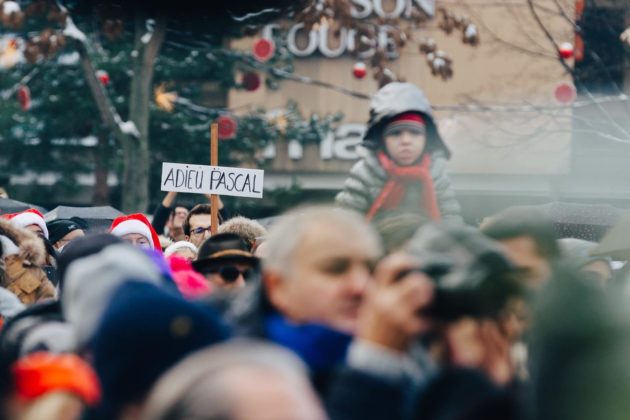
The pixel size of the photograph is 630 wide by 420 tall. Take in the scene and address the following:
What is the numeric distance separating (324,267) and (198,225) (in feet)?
20.4

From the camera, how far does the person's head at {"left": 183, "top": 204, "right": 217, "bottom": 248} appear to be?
9516mm

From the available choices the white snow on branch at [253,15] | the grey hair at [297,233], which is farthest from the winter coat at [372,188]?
the white snow on branch at [253,15]

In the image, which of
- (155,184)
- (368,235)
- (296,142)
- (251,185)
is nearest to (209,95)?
(296,142)

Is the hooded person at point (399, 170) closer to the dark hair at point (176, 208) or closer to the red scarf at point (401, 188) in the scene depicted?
the red scarf at point (401, 188)

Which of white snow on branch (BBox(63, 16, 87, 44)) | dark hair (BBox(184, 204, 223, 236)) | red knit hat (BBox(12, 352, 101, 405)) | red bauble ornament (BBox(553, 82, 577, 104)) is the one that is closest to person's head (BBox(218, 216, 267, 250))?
dark hair (BBox(184, 204, 223, 236))

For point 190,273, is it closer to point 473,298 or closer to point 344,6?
point 473,298

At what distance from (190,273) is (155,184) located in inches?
694

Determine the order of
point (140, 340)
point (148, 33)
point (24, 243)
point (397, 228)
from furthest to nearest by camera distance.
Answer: point (148, 33), point (24, 243), point (397, 228), point (140, 340)

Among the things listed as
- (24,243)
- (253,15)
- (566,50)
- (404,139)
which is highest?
(253,15)

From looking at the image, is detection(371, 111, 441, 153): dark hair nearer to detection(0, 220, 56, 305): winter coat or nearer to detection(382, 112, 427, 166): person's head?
detection(382, 112, 427, 166): person's head

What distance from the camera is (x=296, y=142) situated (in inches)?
1021

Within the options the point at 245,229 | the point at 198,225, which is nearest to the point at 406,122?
the point at 245,229

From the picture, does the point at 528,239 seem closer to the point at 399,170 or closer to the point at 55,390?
the point at 399,170

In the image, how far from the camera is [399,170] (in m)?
5.08
